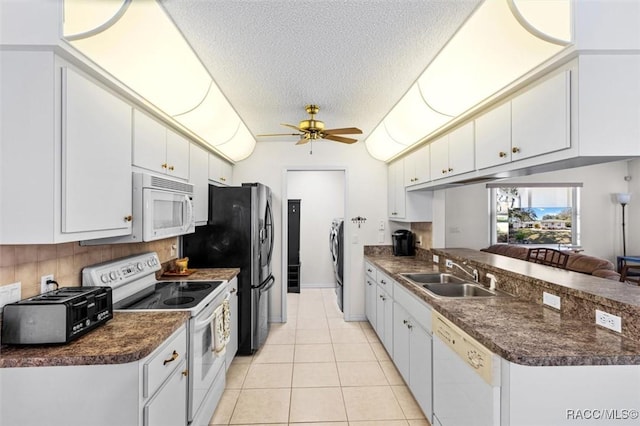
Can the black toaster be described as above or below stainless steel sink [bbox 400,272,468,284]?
above

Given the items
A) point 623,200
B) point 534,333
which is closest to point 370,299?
point 534,333

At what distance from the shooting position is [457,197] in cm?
608

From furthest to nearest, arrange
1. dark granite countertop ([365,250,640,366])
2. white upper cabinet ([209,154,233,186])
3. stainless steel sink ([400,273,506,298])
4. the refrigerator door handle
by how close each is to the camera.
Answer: the refrigerator door handle < white upper cabinet ([209,154,233,186]) < stainless steel sink ([400,273,506,298]) < dark granite countertop ([365,250,640,366])

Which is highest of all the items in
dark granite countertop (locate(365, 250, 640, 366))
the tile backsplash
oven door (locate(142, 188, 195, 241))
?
oven door (locate(142, 188, 195, 241))

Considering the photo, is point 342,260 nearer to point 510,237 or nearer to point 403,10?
point 403,10

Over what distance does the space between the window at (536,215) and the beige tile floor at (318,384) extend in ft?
Answer: 13.2

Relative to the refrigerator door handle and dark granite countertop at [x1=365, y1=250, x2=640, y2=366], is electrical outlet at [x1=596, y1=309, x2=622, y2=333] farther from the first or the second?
the refrigerator door handle

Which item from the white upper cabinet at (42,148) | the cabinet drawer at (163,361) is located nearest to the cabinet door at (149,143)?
the white upper cabinet at (42,148)

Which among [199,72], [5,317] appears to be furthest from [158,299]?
[199,72]

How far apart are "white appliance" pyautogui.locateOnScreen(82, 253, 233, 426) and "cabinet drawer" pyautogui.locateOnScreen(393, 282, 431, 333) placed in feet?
4.69

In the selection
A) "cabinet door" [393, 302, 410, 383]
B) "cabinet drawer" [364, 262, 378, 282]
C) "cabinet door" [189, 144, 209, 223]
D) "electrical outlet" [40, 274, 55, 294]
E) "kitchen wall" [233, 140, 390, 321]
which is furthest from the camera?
"kitchen wall" [233, 140, 390, 321]

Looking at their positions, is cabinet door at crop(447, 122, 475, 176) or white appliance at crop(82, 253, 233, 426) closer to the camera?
white appliance at crop(82, 253, 233, 426)

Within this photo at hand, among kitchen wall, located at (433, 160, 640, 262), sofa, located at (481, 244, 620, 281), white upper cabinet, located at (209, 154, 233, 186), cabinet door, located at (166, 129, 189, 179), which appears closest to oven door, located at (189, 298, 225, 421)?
cabinet door, located at (166, 129, 189, 179)

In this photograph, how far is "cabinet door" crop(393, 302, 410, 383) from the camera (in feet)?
8.21
